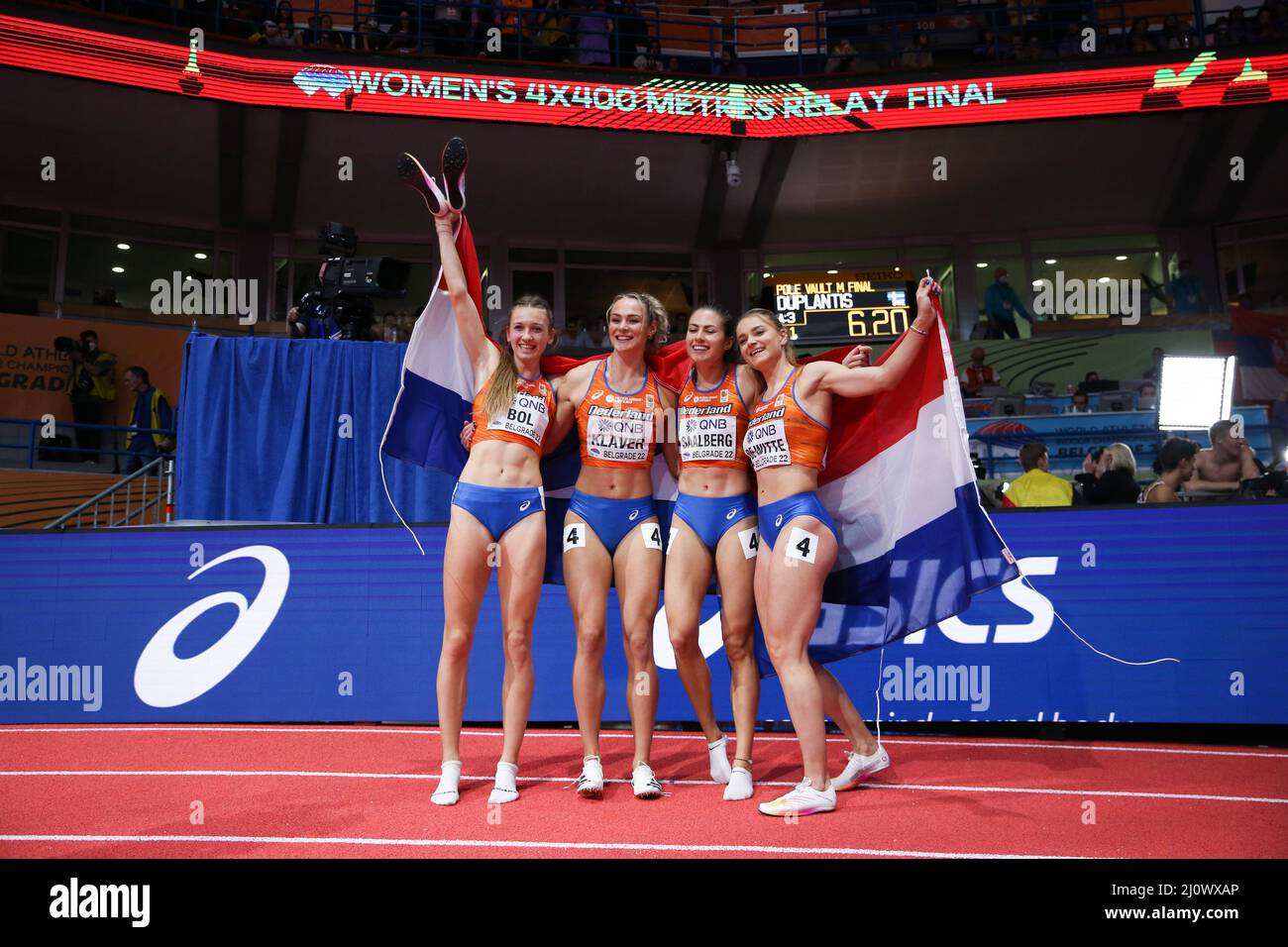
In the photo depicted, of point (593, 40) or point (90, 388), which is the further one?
point (593, 40)

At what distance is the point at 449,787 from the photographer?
464 cm

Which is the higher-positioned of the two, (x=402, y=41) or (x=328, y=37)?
(x=328, y=37)

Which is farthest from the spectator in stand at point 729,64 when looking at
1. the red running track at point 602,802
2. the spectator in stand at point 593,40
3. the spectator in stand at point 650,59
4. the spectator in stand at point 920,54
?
the red running track at point 602,802

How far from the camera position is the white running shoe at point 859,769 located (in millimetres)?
4965

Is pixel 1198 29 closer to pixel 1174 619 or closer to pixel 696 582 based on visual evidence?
pixel 1174 619

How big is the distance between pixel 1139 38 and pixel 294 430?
15.1m

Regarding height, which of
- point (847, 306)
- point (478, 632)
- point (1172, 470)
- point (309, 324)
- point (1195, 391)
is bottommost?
point (478, 632)

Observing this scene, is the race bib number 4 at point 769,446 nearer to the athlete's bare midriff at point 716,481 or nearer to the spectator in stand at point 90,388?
the athlete's bare midriff at point 716,481

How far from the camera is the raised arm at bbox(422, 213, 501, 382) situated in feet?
17.2

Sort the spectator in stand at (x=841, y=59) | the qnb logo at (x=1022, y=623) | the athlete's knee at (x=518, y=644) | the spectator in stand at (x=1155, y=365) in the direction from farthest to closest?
the spectator in stand at (x=841, y=59), the spectator in stand at (x=1155, y=365), the qnb logo at (x=1022, y=623), the athlete's knee at (x=518, y=644)

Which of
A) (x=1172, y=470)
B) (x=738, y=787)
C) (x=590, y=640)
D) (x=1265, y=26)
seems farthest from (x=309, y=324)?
(x=1265, y=26)

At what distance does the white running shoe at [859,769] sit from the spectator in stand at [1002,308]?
42.4 ft

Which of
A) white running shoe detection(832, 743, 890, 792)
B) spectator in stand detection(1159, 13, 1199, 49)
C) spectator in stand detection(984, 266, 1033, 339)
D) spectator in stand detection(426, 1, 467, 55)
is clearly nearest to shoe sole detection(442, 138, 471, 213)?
white running shoe detection(832, 743, 890, 792)

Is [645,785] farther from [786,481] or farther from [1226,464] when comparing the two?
[1226,464]
